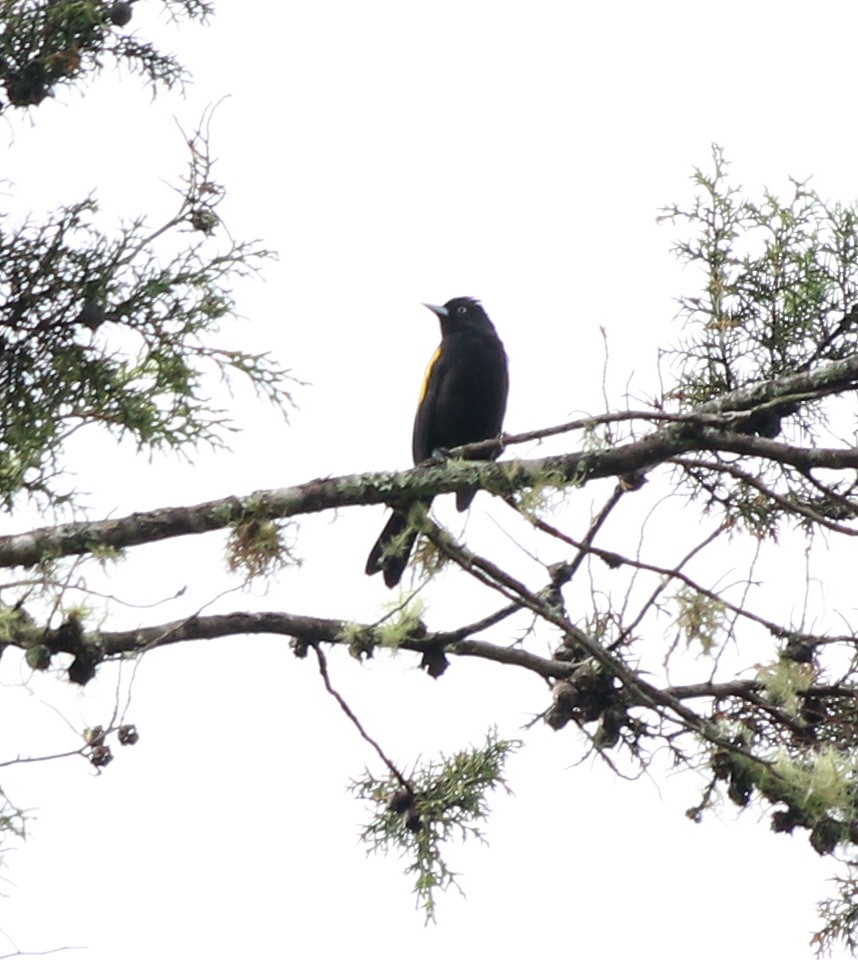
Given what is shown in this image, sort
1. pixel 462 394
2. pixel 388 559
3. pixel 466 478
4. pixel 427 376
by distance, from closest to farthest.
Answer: pixel 466 478 → pixel 388 559 → pixel 462 394 → pixel 427 376

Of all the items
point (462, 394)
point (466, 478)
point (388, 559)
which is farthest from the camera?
point (462, 394)

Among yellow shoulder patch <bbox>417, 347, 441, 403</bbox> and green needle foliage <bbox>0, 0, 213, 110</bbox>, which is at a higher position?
green needle foliage <bbox>0, 0, 213, 110</bbox>

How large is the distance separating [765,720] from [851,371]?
79 cm

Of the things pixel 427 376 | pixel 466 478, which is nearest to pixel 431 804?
pixel 466 478

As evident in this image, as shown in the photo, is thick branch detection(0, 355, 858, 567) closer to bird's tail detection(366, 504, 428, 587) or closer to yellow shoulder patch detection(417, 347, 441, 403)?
bird's tail detection(366, 504, 428, 587)

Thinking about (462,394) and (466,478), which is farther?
(462,394)

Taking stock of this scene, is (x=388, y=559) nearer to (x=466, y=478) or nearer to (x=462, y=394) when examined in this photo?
(x=466, y=478)

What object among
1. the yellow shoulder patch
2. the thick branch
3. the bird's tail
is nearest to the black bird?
the yellow shoulder patch

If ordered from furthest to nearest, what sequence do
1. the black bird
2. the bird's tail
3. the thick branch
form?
the black bird → the bird's tail → the thick branch

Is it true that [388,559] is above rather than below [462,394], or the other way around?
below

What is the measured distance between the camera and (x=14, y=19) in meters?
3.78

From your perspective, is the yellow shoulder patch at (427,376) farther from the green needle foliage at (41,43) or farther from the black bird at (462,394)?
the green needle foliage at (41,43)

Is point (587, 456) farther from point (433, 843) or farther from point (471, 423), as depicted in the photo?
point (471, 423)

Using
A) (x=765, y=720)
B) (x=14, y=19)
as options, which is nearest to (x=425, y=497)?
(x=765, y=720)
